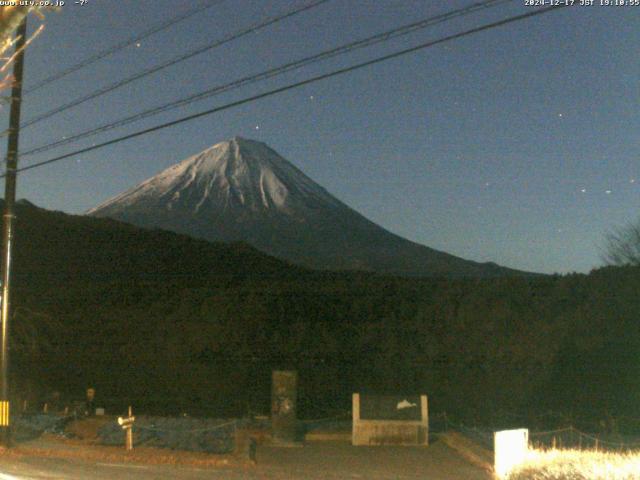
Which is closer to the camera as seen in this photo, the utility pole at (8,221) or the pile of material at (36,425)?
the utility pole at (8,221)

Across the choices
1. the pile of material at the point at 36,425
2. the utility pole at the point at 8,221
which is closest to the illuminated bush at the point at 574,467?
the utility pole at the point at 8,221

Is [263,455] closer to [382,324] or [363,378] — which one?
[363,378]

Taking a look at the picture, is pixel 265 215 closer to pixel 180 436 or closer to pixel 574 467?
pixel 180 436

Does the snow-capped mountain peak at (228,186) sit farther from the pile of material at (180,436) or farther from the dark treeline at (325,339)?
the pile of material at (180,436)

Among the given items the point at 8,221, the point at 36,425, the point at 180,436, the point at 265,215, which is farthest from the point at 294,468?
the point at 265,215

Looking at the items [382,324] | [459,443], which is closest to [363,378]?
[382,324]

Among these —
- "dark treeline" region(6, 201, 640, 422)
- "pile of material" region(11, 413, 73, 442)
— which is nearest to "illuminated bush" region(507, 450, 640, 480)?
"pile of material" region(11, 413, 73, 442)
